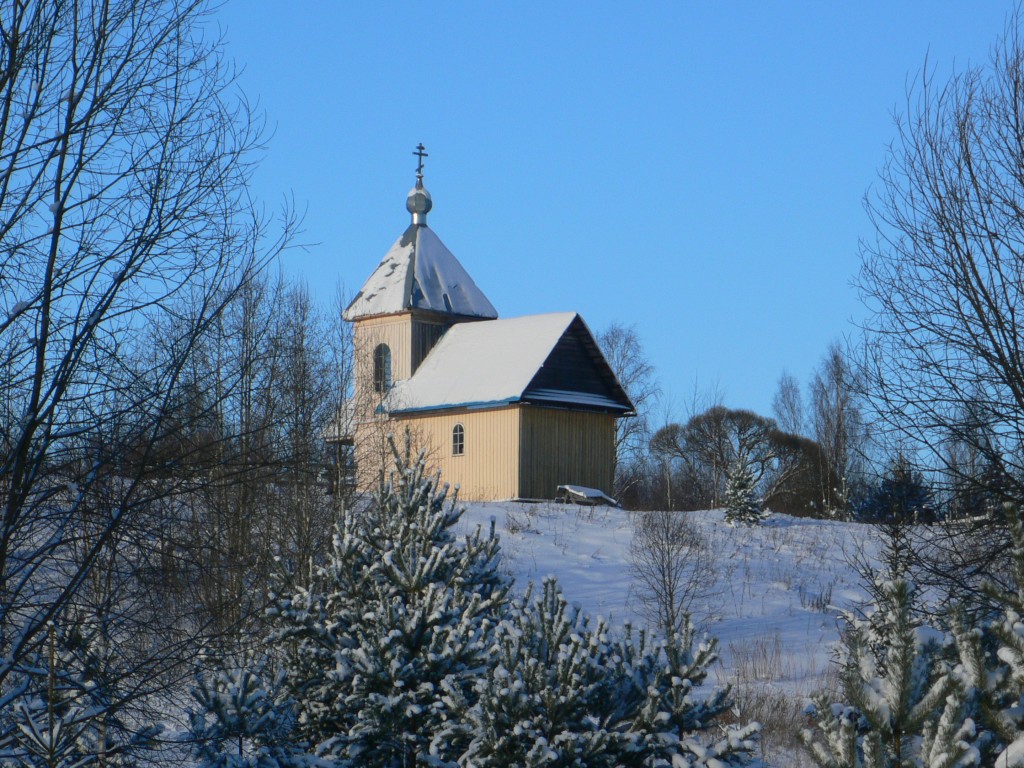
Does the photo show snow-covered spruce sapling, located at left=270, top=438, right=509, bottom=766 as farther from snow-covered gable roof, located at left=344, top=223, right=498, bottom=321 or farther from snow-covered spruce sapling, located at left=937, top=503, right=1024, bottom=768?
snow-covered gable roof, located at left=344, top=223, right=498, bottom=321

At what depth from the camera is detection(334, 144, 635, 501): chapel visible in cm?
3606

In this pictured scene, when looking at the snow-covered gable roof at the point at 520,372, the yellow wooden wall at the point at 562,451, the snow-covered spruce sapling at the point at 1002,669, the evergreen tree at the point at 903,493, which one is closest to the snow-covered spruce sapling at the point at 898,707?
the snow-covered spruce sapling at the point at 1002,669

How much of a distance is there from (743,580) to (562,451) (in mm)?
11125

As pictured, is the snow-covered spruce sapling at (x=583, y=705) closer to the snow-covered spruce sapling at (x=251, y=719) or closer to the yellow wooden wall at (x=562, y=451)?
the snow-covered spruce sapling at (x=251, y=719)

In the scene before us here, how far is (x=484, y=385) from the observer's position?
120 ft

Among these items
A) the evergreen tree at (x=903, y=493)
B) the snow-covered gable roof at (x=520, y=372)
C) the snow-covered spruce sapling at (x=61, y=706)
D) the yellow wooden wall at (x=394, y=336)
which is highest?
the yellow wooden wall at (x=394, y=336)

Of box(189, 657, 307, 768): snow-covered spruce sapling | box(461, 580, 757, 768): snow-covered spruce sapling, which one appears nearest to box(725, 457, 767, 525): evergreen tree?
box(189, 657, 307, 768): snow-covered spruce sapling

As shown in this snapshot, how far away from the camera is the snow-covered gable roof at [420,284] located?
4028cm

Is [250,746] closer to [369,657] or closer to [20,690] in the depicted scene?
[369,657]

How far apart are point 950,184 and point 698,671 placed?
5661mm

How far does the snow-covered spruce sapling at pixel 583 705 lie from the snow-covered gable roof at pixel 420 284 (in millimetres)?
30829

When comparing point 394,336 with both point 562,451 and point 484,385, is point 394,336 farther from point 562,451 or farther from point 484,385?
point 562,451

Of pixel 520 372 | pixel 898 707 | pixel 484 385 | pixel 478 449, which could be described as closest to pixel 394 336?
pixel 484 385

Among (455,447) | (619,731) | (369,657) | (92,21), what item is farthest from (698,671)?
(455,447)
